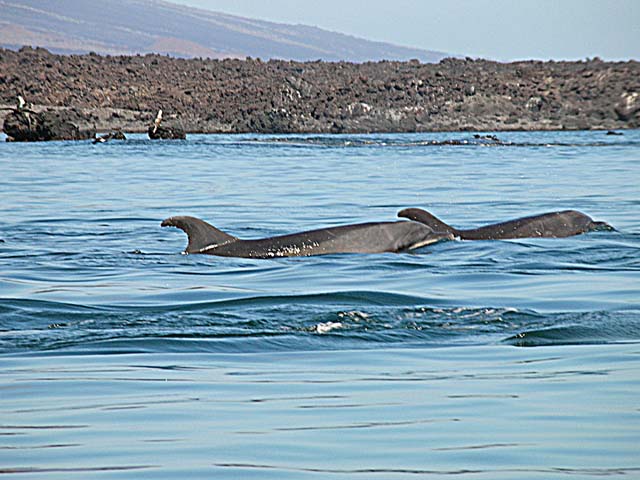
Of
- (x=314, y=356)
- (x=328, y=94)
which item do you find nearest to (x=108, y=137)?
(x=328, y=94)

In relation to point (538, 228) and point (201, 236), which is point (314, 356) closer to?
point (201, 236)

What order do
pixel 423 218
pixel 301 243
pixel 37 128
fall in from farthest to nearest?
pixel 37 128 < pixel 423 218 < pixel 301 243

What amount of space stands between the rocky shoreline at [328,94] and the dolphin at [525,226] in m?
68.4

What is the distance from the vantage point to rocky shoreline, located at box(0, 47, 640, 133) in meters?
87.5

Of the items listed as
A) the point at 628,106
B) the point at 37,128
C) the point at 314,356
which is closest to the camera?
the point at 314,356

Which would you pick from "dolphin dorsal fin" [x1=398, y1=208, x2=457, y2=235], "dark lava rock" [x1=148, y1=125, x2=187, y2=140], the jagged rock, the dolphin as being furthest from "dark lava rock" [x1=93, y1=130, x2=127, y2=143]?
the jagged rock

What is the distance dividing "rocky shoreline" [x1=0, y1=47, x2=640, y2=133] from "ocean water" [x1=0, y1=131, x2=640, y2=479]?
229 ft

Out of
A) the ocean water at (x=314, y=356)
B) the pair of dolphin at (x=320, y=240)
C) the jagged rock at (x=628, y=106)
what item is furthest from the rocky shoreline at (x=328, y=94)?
the ocean water at (x=314, y=356)

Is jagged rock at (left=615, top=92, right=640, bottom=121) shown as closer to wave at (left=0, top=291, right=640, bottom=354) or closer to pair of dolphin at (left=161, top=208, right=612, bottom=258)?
pair of dolphin at (left=161, top=208, right=612, bottom=258)

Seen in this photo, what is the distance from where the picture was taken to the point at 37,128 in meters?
59.1

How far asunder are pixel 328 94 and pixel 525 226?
267 feet

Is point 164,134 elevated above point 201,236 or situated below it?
below

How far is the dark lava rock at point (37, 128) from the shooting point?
58375 millimetres

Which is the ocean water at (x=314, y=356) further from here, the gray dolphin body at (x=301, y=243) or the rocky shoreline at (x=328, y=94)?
the rocky shoreline at (x=328, y=94)
